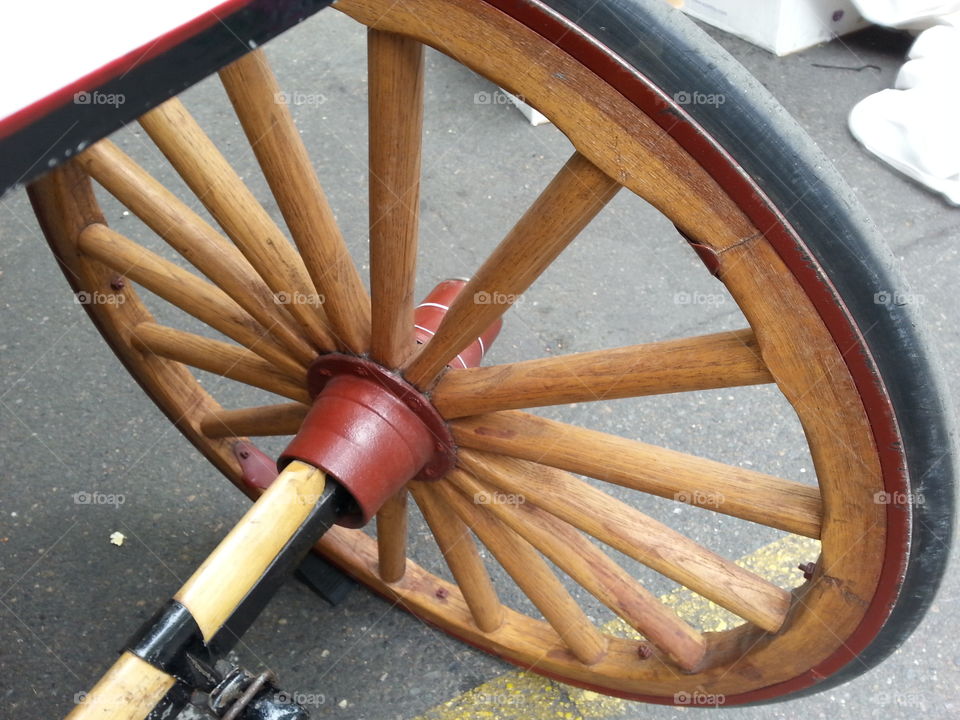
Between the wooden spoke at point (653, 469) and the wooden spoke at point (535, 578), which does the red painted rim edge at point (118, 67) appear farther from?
the wooden spoke at point (535, 578)

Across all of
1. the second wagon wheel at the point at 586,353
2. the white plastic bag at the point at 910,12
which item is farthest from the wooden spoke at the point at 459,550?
the white plastic bag at the point at 910,12

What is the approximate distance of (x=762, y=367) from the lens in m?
0.97

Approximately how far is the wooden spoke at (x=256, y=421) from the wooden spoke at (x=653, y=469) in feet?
1.09

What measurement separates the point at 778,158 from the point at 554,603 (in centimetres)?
86

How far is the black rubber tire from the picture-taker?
0.81 meters

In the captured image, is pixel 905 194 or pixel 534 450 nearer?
pixel 534 450

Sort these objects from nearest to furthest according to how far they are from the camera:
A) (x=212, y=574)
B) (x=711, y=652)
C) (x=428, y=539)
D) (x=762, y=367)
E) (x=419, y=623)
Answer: (x=762, y=367), (x=212, y=574), (x=711, y=652), (x=419, y=623), (x=428, y=539)

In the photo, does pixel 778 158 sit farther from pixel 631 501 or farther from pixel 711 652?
pixel 631 501

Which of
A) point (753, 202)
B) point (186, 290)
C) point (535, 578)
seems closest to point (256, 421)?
point (186, 290)

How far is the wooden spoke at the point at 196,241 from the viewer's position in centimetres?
132

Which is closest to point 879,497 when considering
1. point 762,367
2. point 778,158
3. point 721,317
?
point 762,367

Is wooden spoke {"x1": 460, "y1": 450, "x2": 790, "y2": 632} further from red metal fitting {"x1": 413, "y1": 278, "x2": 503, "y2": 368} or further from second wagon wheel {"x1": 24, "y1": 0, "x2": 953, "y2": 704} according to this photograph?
red metal fitting {"x1": 413, "y1": 278, "x2": 503, "y2": 368}

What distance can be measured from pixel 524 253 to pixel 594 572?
553 mm

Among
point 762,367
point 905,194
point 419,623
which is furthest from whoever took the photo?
point 905,194
